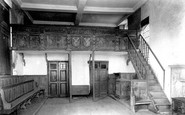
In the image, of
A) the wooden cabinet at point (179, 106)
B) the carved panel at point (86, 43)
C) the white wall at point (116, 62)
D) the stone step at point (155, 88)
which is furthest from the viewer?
the white wall at point (116, 62)

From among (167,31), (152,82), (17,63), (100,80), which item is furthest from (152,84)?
(17,63)

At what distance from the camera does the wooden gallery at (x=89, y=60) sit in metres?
5.16

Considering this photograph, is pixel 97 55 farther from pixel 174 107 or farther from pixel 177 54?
pixel 174 107

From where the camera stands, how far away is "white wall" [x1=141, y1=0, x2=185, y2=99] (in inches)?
193

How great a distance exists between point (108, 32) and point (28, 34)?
13.6 ft

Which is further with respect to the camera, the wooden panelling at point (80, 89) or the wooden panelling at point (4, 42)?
the wooden panelling at point (80, 89)

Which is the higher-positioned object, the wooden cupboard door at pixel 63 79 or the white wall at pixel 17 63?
the white wall at pixel 17 63

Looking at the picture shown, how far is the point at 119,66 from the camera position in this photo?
9.02m

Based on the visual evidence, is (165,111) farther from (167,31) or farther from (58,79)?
(58,79)

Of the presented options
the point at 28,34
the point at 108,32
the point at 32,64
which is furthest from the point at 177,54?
the point at 32,64

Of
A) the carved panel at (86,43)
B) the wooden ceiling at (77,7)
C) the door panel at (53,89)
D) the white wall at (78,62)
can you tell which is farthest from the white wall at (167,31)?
the door panel at (53,89)

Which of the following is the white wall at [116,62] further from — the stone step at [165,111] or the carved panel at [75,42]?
the stone step at [165,111]

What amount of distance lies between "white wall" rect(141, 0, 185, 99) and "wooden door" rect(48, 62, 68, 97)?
5238 millimetres

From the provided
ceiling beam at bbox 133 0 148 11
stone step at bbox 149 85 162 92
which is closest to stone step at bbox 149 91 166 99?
stone step at bbox 149 85 162 92
